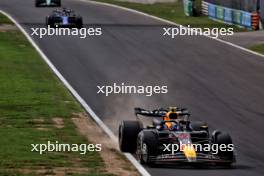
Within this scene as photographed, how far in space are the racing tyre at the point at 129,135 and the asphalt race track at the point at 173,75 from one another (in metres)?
2.06

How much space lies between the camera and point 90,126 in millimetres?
27938

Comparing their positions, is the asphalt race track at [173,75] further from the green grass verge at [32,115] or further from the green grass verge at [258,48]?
the green grass verge at [32,115]

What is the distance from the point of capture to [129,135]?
2320 cm


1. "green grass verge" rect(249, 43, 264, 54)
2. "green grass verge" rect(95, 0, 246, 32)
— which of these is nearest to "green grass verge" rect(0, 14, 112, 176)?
"green grass verge" rect(249, 43, 264, 54)

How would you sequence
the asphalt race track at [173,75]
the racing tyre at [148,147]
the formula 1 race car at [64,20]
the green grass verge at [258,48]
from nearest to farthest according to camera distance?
the racing tyre at [148,147] → the asphalt race track at [173,75] → the green grass verge at [258,48] → the formula 1 race car at [64,20]

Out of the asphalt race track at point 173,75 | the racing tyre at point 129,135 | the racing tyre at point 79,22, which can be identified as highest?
the racing tyre at point 129,135

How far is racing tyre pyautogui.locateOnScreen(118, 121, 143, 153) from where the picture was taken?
2319 cm

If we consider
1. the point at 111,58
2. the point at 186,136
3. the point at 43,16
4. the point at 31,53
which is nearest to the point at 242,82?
the point at 111,58

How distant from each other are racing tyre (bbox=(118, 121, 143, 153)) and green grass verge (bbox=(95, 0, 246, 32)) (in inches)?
1546

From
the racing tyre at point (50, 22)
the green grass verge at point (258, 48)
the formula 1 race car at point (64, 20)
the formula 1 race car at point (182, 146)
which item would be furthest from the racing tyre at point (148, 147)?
the racing tyre at point (50, 22)

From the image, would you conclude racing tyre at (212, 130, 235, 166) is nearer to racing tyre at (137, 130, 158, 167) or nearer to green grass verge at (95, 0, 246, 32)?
racing tyre at (137, 130, 158, 167)

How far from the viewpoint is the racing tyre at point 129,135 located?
23.2 m

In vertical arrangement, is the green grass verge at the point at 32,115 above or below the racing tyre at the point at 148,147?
below

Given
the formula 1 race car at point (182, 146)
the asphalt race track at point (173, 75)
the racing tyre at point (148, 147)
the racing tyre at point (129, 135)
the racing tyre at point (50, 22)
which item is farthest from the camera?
the racing tyre at point (50, 22)
